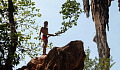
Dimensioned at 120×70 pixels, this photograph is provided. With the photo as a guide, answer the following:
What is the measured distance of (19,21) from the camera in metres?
10.3

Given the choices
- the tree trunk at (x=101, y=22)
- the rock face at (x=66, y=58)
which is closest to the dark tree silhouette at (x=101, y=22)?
the tree trunk at (x=101, y=22)

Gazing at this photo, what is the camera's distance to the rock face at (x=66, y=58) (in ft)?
25.4

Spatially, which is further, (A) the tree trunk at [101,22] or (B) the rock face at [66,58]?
(A) the tree trunk at [101,22]

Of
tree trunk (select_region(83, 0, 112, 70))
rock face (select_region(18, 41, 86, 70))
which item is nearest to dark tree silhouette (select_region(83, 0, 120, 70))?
tree trunk (select_region(83, 0, 112, 70))

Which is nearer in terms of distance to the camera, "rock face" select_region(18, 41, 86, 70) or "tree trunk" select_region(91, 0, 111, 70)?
"rock face" select_region(18, 41, 86, 70)

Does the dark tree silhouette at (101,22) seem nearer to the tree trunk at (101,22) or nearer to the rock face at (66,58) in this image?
the tree trunk at (101,22)

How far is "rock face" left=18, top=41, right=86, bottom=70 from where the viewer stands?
25.4 feet

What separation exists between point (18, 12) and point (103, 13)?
6332mm

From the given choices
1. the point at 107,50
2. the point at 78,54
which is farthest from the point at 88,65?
the point at 78,54

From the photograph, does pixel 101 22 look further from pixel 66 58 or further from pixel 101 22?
pixel 66 58

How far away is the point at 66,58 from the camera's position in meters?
7.79

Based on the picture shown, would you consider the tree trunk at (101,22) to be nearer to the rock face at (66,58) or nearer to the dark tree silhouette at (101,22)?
the dark tree silhouette at (101,22)

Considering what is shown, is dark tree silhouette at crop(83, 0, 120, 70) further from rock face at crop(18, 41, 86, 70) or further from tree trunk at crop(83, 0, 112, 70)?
rock face at crop(18, 41, 86, 70)

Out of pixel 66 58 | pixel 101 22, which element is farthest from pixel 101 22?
pixel 66 58
